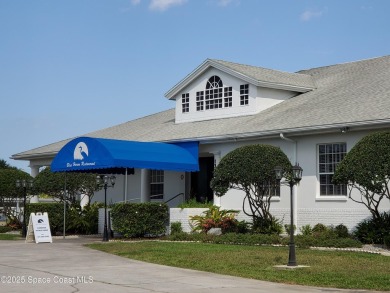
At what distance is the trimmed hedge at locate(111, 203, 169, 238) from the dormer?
19.6 feet

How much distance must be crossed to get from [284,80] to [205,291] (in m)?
18.8

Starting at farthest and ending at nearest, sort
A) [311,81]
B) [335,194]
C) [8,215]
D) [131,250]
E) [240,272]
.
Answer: [8,215] → [311,81] → [335,194] → [131,250] → [240,272]

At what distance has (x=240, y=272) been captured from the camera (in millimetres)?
15062

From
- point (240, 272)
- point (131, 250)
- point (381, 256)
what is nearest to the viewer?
point (240, 272)

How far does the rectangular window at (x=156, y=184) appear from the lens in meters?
32.0

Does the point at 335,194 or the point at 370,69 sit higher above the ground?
the point at 370,69

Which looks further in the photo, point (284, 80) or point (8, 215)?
point (8, 215)

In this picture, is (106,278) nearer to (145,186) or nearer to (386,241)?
(386,241)

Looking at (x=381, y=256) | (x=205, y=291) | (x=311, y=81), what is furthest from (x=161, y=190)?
(x=205, y=291)

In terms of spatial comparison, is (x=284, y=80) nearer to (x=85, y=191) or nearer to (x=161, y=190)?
(x=161, y=190)

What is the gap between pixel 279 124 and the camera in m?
25.3

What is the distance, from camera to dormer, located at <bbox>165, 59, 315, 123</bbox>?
94.4 ft

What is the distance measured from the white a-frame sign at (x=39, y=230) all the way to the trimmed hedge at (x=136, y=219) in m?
2.56

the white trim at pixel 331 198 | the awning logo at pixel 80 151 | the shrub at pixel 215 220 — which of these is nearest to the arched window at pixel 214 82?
the shrub at pixel 215 220
